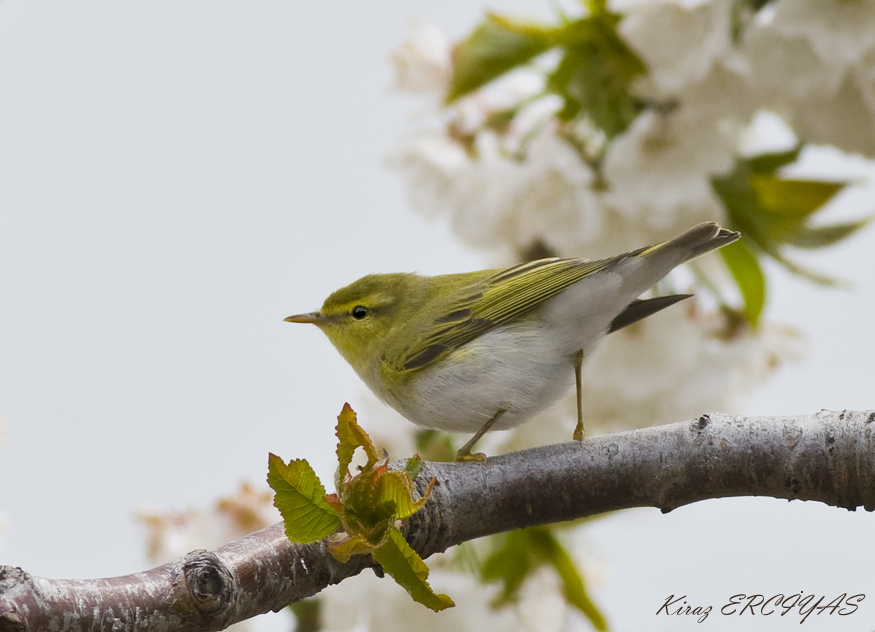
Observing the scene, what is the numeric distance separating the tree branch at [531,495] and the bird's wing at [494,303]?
0.49 meters

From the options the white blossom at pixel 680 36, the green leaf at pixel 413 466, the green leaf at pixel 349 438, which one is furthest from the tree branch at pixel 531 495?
the white blossom at pixel 680 36

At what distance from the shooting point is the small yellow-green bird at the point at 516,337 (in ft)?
5.45

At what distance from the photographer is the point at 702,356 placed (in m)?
2.18

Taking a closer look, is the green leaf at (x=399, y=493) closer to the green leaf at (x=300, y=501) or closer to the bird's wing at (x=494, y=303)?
the green leaf at (x=300, y=501)

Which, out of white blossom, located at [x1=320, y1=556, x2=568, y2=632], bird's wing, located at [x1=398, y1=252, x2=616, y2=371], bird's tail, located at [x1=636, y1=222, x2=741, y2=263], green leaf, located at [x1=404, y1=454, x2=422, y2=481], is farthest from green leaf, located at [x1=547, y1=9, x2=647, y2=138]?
green leaf, located at [x1=404, y1=454, x2=422, y2=481]

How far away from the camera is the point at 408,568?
3.13 ft

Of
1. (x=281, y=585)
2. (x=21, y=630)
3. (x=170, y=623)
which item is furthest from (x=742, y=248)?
(x=21, y=630)

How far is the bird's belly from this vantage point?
167 cm

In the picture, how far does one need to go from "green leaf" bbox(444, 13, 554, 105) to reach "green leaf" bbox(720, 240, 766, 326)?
0.64 meters

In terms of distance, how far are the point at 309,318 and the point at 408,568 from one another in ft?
3.84

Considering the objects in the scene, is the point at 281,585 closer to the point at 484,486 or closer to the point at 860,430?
the point at 484,486

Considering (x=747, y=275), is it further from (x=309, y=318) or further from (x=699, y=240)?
(x=309, y=318)

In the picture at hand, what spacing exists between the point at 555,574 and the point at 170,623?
1.19 m

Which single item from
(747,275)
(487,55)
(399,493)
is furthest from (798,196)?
(399,493)
